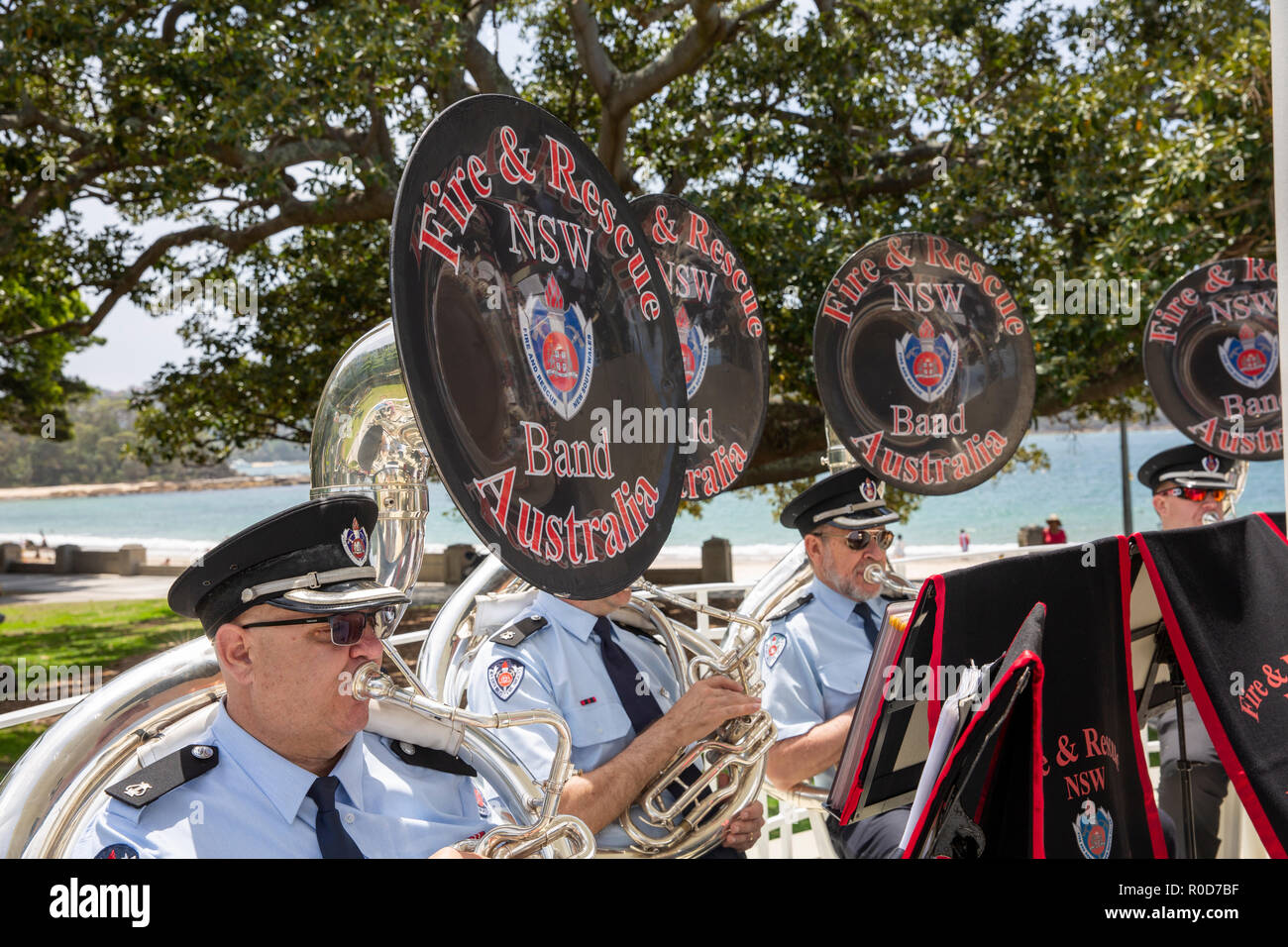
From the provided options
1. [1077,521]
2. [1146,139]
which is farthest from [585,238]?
[1077,521]

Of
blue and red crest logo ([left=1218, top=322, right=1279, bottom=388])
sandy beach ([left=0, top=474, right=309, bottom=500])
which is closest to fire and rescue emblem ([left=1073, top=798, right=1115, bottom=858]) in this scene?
blue and red crest logo ([left=1218, top=322, right=1279, bottom=388])

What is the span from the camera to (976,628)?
1875 millimetres

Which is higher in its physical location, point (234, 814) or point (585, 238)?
point (585, 238)

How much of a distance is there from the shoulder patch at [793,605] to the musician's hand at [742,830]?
2.56 ft

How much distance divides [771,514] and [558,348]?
1166 inches

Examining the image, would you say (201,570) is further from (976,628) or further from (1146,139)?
(1146,139)

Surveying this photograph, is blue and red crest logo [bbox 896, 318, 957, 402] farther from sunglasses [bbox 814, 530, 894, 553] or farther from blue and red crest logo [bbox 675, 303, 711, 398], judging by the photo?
blue and red crest logo [bbox 675, 303, 711, 398]

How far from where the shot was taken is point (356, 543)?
78.1 inches

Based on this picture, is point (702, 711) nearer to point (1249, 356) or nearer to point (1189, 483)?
point (1189, 483)

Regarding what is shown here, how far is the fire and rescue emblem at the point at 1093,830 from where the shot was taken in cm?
188
